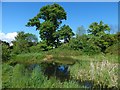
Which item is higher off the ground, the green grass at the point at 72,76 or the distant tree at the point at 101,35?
the distant tree at the point at 101,35

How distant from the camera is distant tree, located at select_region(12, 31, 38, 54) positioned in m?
18.6

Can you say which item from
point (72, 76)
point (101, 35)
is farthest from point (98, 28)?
point (72, 76)

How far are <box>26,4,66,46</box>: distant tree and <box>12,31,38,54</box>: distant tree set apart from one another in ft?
4.09

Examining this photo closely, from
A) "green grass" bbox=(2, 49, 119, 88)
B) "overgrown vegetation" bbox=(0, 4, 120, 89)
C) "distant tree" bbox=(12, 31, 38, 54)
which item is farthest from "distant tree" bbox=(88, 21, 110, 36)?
"green grass" bbox=(2, 49, 119, 88)

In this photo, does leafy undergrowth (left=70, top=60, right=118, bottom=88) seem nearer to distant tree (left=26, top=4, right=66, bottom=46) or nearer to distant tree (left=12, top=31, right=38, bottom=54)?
distant tree (left=12, top=31, right=38, bottom=54)

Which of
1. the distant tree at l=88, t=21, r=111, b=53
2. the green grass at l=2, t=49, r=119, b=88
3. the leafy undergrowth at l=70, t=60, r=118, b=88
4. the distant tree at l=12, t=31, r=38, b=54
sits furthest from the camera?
the distant tree at l=88, t=21, r=111, b=53

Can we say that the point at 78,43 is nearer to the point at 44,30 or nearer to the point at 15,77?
the point at 44,30

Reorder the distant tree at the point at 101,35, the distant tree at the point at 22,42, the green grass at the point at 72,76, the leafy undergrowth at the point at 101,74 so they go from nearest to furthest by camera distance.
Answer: the green grass at the point at 72,76
the leafy undergrowth at the point at 101,74
the distant tree at the point at 22,42
the distant tree at the point at 101,35

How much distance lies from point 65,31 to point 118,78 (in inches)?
604

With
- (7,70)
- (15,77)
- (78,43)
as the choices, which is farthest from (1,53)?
(78,43)

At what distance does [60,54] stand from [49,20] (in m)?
5.47

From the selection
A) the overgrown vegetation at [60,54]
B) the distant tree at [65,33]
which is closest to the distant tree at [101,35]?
the overgrown vegetation at [60,54]

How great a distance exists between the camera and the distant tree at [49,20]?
74.7ft

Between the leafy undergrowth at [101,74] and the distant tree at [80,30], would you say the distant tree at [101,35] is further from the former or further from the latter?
the leafy undergrowth at [101,74]
